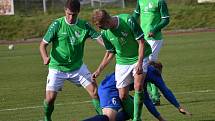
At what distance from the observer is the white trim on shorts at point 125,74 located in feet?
36.9

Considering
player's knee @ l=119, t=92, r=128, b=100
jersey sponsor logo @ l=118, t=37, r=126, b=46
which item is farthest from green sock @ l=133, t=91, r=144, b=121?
jersey sponsor logo @ l=118, t=37, r=126, b=46

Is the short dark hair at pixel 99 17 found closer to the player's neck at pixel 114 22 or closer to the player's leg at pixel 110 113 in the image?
the player's neck at pixel 114 22

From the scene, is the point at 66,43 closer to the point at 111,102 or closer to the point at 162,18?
the point at 111,102

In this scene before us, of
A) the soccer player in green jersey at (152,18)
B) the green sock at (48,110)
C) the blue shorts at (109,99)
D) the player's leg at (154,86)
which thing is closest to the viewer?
the blue shorts at (109,99)

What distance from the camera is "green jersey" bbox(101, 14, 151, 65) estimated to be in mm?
11047

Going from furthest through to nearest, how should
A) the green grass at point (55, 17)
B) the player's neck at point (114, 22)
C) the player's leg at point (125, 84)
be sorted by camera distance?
the green grass at point (55, 17), the player's leg at point (125, 84), the player's neck at point (114, 22)

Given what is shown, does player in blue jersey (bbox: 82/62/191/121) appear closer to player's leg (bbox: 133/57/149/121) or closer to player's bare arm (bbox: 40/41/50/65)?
player's leg (bbox: 133/57/149/121)

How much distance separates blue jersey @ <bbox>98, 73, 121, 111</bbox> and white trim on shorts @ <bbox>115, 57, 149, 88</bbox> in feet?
0.38

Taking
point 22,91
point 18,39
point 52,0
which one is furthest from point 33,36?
point 22,91

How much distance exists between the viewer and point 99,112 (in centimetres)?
1192

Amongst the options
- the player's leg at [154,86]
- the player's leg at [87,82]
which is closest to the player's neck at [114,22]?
the player's leg at [87,82]

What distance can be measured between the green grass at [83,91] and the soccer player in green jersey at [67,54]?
91 centimetres

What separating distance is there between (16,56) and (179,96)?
1905cm

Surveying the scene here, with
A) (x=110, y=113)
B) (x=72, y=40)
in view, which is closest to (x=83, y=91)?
(x=72, y=40)
